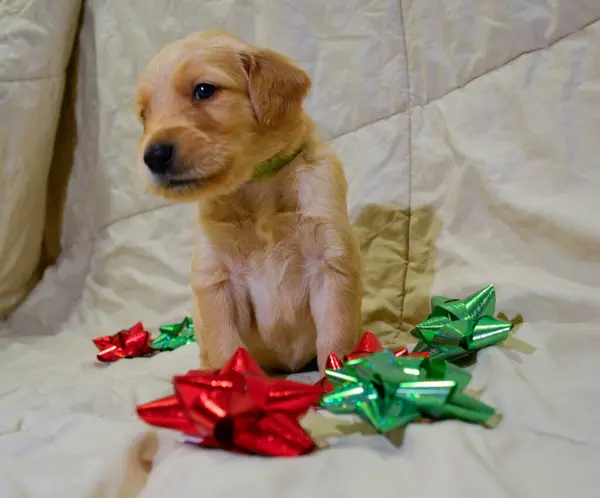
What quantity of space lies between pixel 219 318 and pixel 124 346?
0.55 meters

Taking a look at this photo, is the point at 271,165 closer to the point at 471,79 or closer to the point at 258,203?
the point at 258,203

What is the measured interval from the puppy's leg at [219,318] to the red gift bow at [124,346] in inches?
18.4

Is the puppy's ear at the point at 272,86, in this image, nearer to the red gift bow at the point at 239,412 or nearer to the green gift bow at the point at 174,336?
the red gift bow at the point at 239,412

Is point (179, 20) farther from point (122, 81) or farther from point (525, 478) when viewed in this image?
point (525, 478)

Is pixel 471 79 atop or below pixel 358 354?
atop

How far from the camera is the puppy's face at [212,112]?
1.02 meters

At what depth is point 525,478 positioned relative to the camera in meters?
0.62

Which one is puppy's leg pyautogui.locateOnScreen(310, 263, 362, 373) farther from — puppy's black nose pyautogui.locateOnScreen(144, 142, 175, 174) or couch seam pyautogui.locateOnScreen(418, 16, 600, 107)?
couch seam pyautogui.locateOnScreen(418, 16, 600, 107)

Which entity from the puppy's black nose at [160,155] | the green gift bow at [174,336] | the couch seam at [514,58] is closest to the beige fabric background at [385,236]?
the couch seam at [514,58]

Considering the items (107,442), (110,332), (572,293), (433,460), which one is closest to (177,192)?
(107,442)

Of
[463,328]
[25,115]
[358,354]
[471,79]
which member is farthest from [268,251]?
[25,115]

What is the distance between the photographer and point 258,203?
1.17 meters

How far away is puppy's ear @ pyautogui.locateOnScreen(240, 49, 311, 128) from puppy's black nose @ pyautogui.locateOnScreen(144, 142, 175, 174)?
190 millimetres

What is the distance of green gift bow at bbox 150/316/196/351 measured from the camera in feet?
5.36
